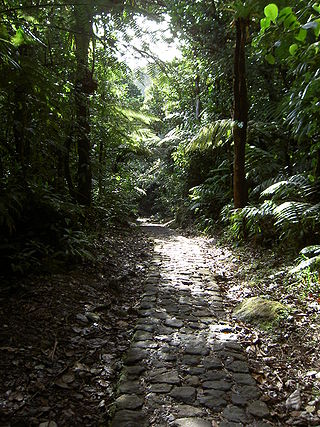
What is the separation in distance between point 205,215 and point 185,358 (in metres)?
7.84

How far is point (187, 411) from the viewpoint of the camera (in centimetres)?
210

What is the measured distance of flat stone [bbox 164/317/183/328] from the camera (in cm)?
335

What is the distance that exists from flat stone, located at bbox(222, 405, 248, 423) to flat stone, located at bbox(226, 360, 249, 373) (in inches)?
18.2

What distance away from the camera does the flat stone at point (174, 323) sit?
3.35 m

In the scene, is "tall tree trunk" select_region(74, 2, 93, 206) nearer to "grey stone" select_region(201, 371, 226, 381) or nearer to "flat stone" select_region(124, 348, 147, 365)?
Result: "flat stone" select_region(124, 348, 147, 365)

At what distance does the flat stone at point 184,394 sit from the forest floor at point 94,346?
0.43 meters

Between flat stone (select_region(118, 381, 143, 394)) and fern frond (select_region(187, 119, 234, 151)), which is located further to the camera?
fern frond (select_region(187, 119, 234, 151))

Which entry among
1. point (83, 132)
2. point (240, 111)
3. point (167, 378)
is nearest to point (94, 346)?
point (167, 378)

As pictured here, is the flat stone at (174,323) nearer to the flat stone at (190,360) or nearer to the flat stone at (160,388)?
the flat stone at (190,360)

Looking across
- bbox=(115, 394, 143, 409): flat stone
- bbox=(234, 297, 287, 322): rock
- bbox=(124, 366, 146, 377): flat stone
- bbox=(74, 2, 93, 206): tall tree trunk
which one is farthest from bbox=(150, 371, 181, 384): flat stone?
bbox=(74, 2, 93, 206): tall tree trunk

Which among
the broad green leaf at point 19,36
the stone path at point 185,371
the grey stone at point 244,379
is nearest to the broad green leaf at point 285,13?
the broad green leaf at point 19,36

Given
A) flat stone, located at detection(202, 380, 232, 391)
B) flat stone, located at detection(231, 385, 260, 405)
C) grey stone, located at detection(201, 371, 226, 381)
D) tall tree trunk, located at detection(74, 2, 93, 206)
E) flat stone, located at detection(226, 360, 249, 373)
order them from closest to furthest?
flat stone, located at detection(231, 385, 260, 405), flat stone, located at detection(202, 380, 232, 391), grey stone, located at detection(201, 371, 226, 381), flat stone, located at detection(226, 360, 249, 373), tall tree trunk, located at detection(74, 2, 93, 206)

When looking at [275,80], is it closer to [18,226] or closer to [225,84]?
[225,84]

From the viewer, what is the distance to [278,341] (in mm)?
2977
